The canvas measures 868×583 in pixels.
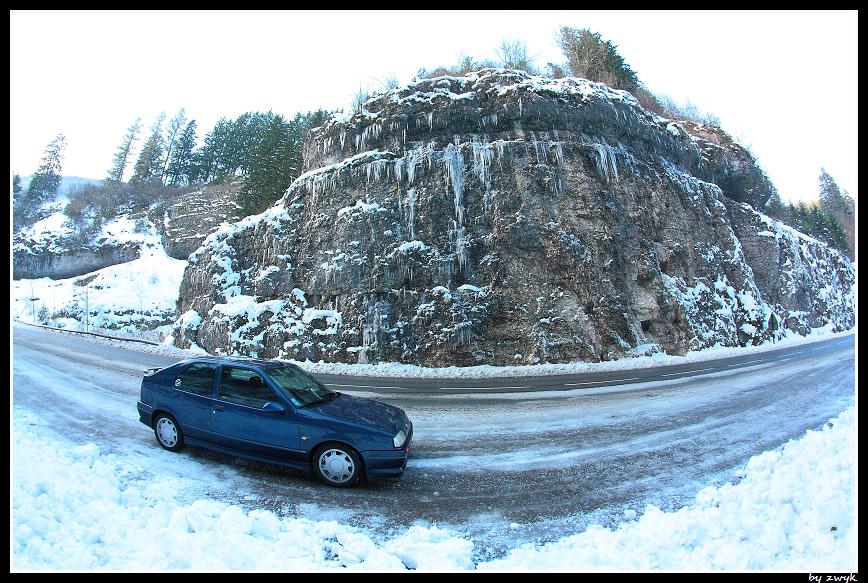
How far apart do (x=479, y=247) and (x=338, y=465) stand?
52.4 feet

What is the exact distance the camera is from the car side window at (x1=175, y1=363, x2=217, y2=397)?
5770mm

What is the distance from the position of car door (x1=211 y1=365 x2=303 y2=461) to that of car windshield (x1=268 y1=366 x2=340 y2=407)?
7.3 inches

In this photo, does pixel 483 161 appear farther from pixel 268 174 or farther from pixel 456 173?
pixel 268 174

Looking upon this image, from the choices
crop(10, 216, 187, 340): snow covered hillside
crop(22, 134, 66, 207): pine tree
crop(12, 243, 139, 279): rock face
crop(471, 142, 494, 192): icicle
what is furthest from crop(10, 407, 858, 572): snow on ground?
crop(22, 134, 66, 207): pine tree

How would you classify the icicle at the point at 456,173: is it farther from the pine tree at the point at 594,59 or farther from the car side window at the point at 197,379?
the pine tree at the point at 594,59

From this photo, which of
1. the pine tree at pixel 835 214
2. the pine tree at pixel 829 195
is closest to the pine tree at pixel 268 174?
the pine tree at pixel 835 214

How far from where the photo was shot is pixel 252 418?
5312 mm

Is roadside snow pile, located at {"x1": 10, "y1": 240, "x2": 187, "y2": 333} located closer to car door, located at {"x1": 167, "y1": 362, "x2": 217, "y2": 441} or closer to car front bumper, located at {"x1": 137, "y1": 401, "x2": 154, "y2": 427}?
car front bumper, located at {"x1": 137, "y1": 401, "x2": 154, "y2": 427}

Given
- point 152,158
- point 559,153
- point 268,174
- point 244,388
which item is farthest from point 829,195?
point 152,158

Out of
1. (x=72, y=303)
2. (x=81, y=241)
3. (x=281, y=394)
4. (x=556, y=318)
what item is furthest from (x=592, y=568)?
(x=81, y=241)

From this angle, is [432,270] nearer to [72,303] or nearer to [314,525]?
[314,525]

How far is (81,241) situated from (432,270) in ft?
162

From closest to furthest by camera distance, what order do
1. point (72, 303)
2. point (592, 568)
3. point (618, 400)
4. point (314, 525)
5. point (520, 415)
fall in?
point (592, 568)
point (314, 525)
point (520, 415)
point (618, 400)
point (72, 303)

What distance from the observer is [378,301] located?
19.2 meters
